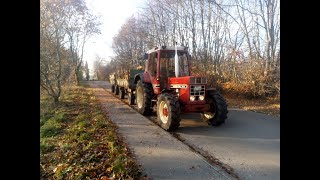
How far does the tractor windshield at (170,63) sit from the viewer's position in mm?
7746

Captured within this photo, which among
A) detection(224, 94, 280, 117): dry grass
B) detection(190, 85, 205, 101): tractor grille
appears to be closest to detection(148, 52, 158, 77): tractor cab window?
Result: detection(190, 85, 205, 101): tractor grille

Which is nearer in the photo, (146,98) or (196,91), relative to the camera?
(196,91)

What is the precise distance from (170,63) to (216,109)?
2.09 metres

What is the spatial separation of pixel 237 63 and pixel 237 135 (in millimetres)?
10523

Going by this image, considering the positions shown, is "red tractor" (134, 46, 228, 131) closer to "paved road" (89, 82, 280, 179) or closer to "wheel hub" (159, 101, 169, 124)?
"wheel hub" (159, 101, 169, 124)

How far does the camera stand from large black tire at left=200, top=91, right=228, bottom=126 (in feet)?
21.7

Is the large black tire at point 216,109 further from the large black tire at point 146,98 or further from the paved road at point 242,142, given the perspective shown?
the large black tire at point 146,98

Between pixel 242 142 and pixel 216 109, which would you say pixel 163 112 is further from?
pixel 242 142

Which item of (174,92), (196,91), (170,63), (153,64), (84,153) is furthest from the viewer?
(153,64)

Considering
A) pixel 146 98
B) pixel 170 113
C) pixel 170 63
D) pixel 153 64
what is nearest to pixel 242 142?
pixel 170 113

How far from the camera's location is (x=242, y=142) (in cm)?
547

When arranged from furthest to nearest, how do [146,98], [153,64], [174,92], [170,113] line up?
[146,98]
[153,64]
[174,92]
[170,113]

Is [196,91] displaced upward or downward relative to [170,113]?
upward
